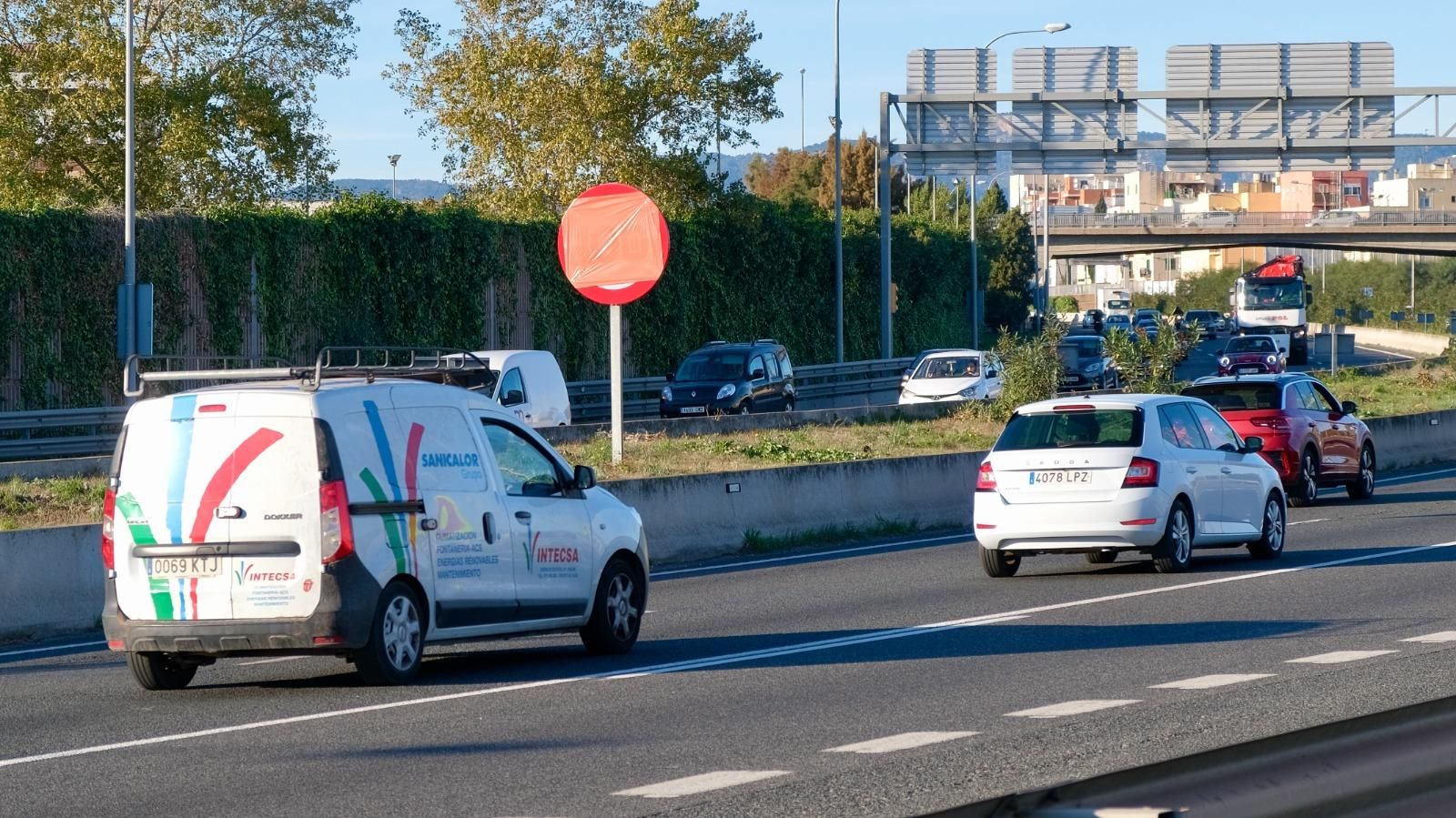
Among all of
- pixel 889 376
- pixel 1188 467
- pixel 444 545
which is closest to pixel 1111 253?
pixel 889 376

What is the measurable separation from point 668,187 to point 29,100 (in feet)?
55.3

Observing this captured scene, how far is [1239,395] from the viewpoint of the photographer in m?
26.2

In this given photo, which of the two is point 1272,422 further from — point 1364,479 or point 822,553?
point 822,553

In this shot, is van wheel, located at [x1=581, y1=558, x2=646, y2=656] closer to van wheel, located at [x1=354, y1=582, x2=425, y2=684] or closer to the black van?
van wheel, located at [x1=354, y1=582, x2=425, y2=684]

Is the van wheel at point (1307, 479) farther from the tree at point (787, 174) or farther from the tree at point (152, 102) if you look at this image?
the tree at point (787, 174)

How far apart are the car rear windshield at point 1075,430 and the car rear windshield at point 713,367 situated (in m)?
22.0

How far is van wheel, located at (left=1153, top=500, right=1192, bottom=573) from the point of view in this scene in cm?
1753

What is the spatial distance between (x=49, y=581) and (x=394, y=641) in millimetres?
5349

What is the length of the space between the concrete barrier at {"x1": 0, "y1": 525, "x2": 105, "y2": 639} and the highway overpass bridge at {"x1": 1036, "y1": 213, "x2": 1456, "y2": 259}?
86044 mm

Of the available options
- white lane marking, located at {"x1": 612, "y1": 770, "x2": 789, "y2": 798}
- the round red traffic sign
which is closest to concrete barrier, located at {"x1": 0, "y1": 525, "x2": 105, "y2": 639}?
white lane marking, located at {"x1": 612, "y1": 770, "x2": 789, "y2": 798}

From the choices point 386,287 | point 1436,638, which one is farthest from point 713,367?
point 1436,638

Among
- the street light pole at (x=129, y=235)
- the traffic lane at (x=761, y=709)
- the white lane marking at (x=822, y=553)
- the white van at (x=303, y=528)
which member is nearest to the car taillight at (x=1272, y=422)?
the white lane marking at (x=822, y=553)

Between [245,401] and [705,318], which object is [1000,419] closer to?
[705,318]

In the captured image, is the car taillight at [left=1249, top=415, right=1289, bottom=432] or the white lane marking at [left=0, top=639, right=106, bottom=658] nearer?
the white lane marking at [left=0, top=639, right=106, bottom=658]
